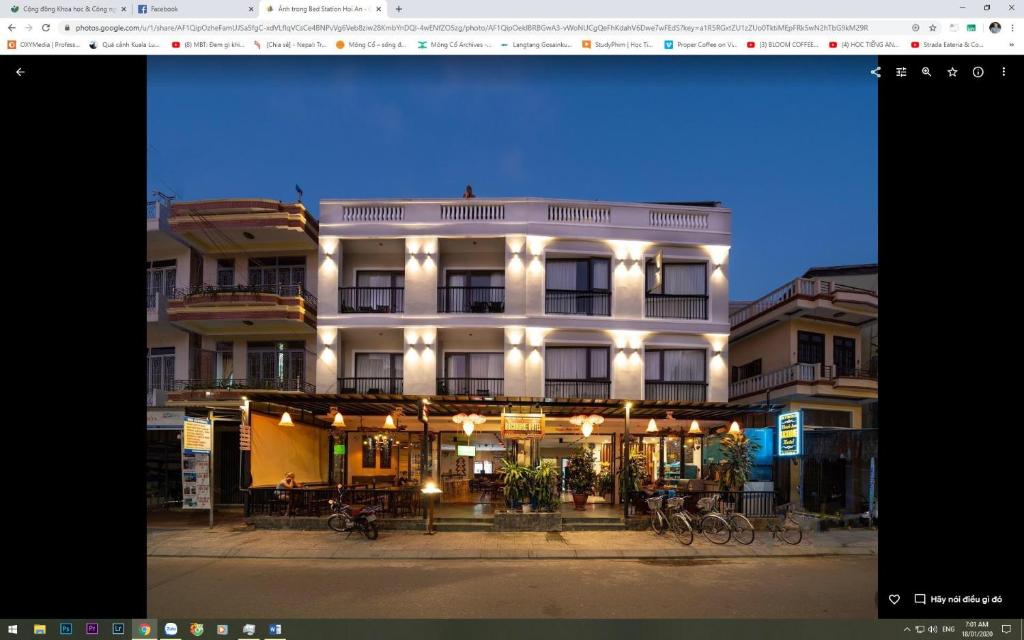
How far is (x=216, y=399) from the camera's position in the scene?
17.5m

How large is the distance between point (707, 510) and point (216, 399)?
14.2m

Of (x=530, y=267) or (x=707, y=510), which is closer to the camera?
(x=707, y=510)

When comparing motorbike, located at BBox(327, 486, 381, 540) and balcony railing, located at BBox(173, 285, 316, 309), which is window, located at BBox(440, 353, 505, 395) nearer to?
balcony railing, located at BBox(173, 285, 316, 309)

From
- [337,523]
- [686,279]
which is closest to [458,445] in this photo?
[337,523]

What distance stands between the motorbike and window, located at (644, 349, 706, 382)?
31.6 feet

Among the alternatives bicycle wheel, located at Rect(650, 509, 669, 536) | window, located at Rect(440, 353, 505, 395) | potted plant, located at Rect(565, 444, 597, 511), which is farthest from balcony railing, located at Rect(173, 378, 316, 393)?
bicycle wheel, located at Rect(650, 509, 669, 536)

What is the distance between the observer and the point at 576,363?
1886cm

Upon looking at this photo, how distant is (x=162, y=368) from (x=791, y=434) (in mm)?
19268

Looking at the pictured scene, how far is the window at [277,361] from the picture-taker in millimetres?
19203

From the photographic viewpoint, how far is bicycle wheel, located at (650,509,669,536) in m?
13.9

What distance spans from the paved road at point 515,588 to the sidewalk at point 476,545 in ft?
1.47
